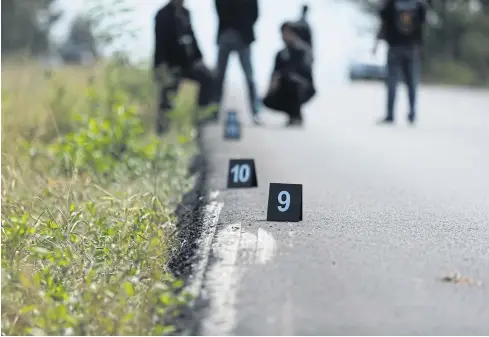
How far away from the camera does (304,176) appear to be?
409 inches

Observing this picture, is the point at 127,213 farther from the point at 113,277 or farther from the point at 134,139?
the point at 134,139

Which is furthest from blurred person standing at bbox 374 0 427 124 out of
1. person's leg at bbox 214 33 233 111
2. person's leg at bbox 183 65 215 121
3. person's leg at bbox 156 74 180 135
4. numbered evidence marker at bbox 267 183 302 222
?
numbered evidence marker at bbox 267 183 302 222

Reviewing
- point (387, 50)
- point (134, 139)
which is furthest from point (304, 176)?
point (387, 50)

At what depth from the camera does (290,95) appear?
17062 millimetres

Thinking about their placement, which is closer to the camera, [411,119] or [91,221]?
[91,221]

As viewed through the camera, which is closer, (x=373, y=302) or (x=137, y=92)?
(x=373, y=302)

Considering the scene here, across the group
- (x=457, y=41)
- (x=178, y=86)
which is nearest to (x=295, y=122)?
(x=178, y=86)

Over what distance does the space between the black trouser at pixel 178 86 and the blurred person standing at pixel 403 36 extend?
110 inches

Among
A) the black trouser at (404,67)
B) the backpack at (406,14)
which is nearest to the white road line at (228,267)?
the backpack at (406,14)

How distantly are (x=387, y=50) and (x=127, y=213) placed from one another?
11.5m

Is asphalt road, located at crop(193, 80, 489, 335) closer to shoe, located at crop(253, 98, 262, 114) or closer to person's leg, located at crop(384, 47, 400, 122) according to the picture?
shoe, located at crop(253, 98, 262, 114)

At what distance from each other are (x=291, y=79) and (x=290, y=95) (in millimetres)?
233

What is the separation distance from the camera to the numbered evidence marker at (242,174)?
9.15 m

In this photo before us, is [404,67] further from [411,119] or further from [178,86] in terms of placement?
[178,86]
